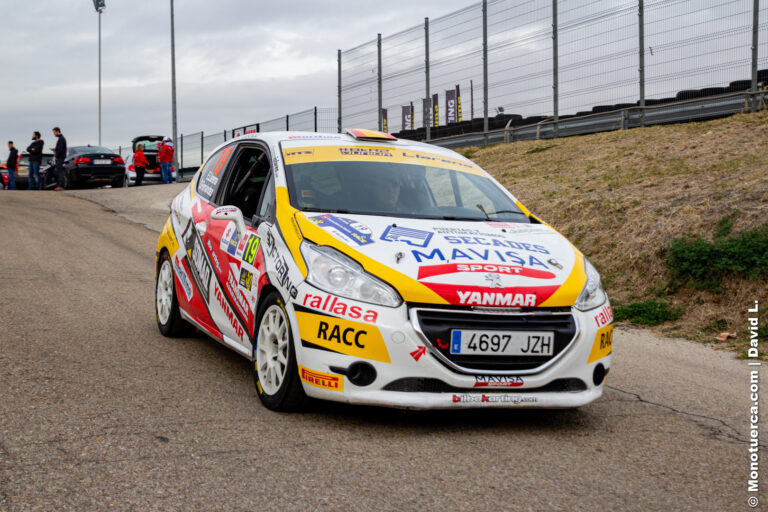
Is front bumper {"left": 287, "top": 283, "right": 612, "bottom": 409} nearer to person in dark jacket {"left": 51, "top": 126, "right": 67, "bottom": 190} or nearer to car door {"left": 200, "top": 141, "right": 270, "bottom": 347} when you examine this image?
car door {"left": 200, "top": 141, "right": 270, "bottom": 347}

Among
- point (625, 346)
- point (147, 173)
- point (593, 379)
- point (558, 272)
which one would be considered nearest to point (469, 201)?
point (558, 272)

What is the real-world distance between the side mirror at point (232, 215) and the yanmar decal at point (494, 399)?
1867 mm

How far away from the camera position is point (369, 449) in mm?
4137

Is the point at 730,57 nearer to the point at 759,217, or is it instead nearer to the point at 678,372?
the point at 759,217

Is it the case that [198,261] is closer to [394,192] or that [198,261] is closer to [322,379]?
[394,192]

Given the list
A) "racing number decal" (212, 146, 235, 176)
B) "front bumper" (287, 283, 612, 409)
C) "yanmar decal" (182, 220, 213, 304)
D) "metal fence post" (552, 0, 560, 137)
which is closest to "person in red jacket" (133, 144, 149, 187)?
"metal fence post" (552, 0, 560, 137)

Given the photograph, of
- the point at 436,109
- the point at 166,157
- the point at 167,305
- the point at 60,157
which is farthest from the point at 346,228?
the point at 60,157

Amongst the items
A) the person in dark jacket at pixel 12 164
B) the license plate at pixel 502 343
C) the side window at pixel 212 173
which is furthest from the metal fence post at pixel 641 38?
the person in dark jacket at pixel 12 164

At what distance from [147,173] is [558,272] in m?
29.3

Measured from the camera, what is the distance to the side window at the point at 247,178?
571 centimetres

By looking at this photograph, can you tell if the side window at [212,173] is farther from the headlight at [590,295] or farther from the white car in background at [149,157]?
the white car in background at [149,157]

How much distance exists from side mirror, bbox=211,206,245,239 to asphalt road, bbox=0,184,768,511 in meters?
0.98

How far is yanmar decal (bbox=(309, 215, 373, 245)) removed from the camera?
183 inches

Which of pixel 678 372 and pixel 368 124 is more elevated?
pixel 368 124
